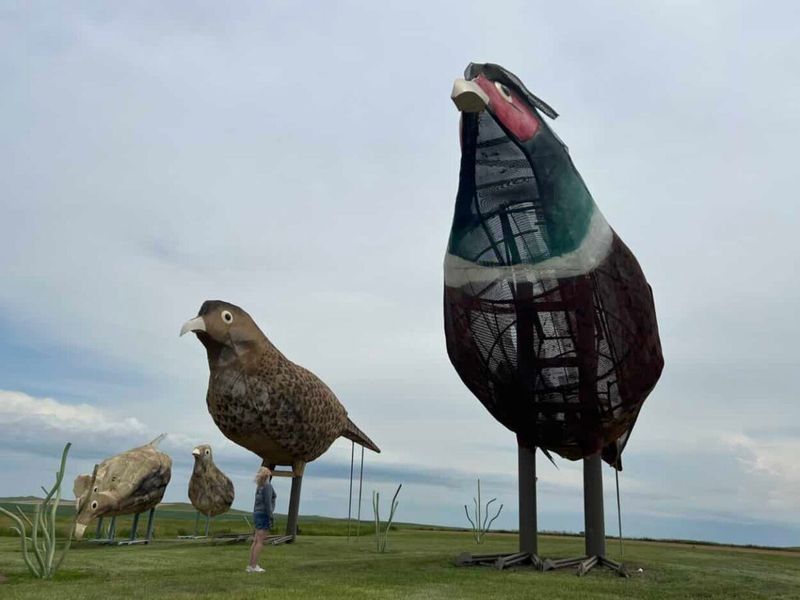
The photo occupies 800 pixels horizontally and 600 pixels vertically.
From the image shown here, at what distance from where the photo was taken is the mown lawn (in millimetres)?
6719

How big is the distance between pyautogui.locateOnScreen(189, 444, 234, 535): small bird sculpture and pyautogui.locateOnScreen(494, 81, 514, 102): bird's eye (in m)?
10.7

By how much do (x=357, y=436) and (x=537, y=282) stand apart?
27.3 feet

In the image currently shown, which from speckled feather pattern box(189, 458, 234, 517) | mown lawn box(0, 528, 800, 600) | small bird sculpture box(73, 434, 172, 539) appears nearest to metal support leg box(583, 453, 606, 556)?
mown lawn box(0, 528, 800, 600)

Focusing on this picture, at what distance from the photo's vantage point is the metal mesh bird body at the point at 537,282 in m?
7.86

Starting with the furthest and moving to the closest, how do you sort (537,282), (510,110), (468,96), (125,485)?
(125,485)
(537,282)
(510,110)
(468,96)

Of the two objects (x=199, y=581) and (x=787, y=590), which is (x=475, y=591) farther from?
(x=787, y=590)

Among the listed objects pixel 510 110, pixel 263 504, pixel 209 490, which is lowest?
pixel 263 504

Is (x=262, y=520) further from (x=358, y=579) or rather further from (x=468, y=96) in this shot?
(x=468, y=96)

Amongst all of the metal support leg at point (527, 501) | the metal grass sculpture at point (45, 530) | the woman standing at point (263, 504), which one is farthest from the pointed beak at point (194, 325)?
the metal support leg at point (527, 501)

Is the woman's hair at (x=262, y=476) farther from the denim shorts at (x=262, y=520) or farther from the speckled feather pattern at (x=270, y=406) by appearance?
the speckled feather pattern at (x=270, y=406)

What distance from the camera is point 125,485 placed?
13672 millimetres

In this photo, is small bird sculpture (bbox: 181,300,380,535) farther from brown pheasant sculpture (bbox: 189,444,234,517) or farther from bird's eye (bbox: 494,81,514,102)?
bird's eye (bbox: 494,81,514,102)

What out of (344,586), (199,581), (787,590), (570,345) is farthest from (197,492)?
(787,590)

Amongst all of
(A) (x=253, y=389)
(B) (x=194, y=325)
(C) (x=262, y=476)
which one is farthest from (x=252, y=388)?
(C) (x=262, y=476)
